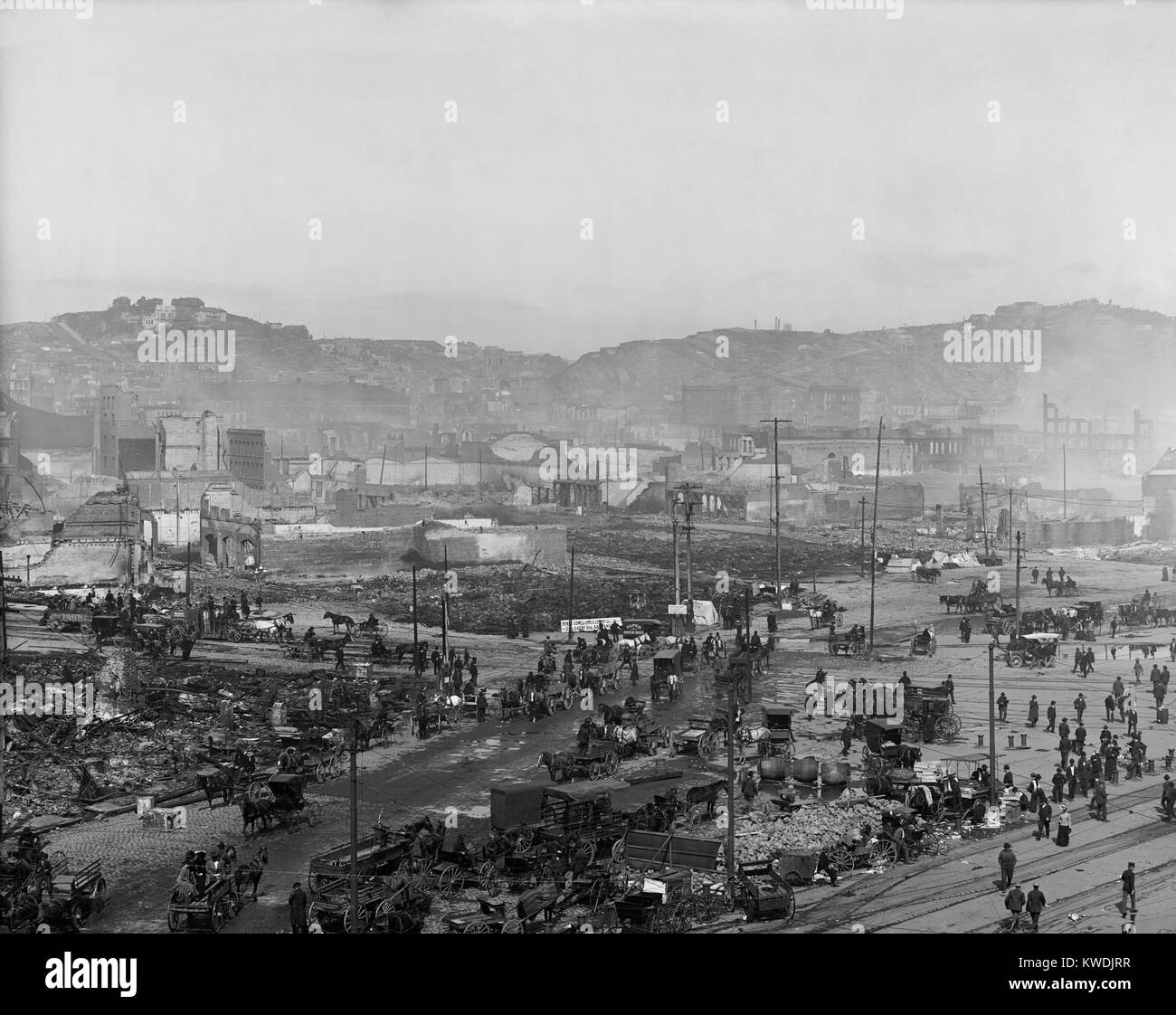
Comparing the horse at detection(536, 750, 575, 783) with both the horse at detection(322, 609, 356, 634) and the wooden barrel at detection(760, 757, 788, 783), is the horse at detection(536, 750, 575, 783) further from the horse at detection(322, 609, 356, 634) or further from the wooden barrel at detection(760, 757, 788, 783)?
the horse at detection(322, 609, 356, 634)

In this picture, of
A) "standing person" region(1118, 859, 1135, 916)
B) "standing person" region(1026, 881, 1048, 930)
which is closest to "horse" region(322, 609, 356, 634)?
"standing person" region(1026, 881, 1048, 930)

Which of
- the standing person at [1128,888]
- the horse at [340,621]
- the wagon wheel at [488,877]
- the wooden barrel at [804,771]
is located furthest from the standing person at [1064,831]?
the horse at [340,621]

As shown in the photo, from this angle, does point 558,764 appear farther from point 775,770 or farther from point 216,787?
point 216,787

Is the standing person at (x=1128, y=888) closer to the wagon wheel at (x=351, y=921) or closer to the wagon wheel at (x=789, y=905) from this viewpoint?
the wagon wheel at (x=789, y=905)

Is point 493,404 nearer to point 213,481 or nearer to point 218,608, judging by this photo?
point 213,481

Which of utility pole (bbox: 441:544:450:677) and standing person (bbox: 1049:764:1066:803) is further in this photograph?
utility pole (bbox: 441:544:450:677)
